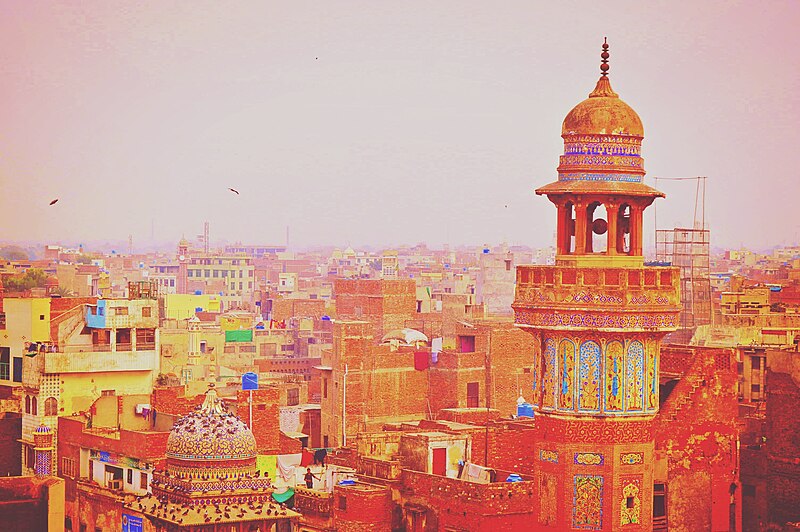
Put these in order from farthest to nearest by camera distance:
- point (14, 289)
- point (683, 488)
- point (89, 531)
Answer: point (14, 289) → point (89, 531) → point (683, 488)

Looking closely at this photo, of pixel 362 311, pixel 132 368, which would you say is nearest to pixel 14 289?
pixel 132 368

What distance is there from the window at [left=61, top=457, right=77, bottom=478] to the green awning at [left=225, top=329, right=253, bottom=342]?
25883 millimetres

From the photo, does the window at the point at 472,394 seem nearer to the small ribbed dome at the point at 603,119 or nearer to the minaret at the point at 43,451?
the minaret at the point at 43,451

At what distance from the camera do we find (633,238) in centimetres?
1494

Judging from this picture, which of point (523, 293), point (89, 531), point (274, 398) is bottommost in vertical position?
point (89, 531)

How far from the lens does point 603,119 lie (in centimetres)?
1489

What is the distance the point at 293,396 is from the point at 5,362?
1081cm

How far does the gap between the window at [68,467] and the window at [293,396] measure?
12.1m

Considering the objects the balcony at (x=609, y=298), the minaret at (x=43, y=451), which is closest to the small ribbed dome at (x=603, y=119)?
the balcony at (x=609, y=298)

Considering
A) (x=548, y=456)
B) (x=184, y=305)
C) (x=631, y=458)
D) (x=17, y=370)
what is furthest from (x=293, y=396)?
(x=184, y=305)

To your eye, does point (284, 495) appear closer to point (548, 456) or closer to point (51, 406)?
point (51, 406)

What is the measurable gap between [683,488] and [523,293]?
272 centimetres

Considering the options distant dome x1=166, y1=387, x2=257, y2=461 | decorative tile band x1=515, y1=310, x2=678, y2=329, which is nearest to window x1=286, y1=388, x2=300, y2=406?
decorative tile band x1=515, y1=310, x2=678, y2=329

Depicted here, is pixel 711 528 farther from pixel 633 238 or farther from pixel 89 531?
pixel 89 531
